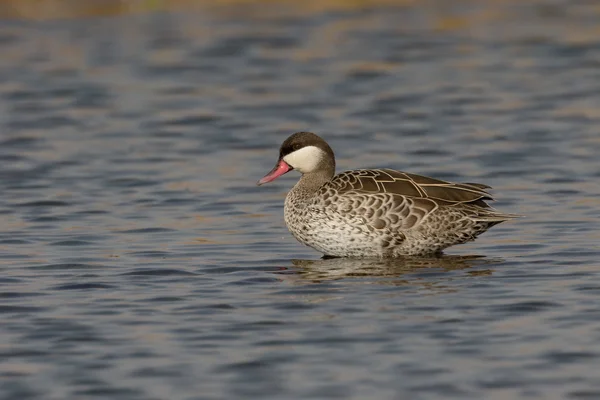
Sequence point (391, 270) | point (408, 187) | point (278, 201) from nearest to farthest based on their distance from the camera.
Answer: point (391, 270)
point (408, 187)
point (278, 201)

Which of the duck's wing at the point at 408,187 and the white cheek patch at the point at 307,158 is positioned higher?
the white cheek patch at the point at 307,158

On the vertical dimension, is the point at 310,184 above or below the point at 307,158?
below

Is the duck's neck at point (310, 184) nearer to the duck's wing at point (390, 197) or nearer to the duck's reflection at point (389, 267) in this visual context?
the duck's wing at point (390, 197)

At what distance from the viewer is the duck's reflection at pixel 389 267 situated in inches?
456

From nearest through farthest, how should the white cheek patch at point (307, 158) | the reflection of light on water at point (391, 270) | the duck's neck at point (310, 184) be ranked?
the reflection of light on water at point (391, 270)
the duck's neck at point (310, 184)
the white cheek patch at point (307, 158)

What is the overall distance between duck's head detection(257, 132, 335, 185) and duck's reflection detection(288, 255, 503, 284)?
2.71ft

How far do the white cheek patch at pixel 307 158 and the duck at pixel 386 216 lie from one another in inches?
10.3

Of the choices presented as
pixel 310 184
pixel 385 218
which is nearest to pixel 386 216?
pixel 385 218

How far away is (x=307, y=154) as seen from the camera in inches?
503

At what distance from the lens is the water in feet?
29.6

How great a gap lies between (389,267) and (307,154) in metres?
1.44

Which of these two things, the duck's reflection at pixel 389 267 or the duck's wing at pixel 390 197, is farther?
the duck's wing at pixel 390 197

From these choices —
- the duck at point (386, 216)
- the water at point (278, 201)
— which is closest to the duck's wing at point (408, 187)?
the duck at point (386, 216)

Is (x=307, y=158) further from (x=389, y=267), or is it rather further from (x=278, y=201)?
(x=278, y=201)
